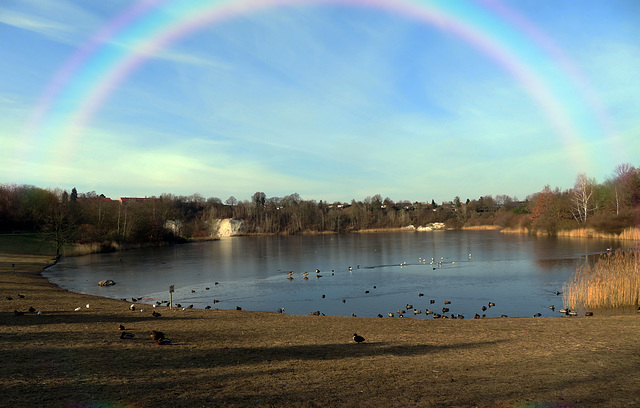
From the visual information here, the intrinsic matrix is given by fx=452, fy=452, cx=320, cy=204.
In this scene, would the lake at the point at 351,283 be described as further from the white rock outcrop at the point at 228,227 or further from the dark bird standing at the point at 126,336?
the white rock outcrop at the point at 228,227

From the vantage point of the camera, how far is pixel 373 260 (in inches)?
2073

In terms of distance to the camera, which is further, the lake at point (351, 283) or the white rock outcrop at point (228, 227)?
the white rock outcrop at point (228, 227)

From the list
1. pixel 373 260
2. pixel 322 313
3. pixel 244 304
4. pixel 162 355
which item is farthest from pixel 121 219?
pixel 162 355

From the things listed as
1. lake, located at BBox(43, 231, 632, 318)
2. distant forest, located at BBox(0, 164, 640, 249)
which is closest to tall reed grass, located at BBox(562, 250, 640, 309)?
lake, located at BBox(43, 231, 632, 318)

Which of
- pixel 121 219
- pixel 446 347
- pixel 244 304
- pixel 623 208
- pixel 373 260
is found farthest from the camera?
pixel 121 219

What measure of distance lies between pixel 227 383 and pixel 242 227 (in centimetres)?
16050

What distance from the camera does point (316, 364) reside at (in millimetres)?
10148

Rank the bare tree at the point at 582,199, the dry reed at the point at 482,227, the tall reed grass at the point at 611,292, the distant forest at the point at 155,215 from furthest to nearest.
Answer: the dry reed at the point at 482,227
the bare tree at the point at 582,199
the distant forest at the point at 155,215
the tall reed grass at the point at 611,292

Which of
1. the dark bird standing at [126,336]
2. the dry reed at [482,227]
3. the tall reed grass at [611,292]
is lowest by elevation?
the tall reed grass at [611,292]

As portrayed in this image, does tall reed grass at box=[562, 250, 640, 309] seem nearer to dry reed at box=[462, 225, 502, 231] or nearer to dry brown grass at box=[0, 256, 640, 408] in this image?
dry brown grass at box=[0, 256, 640, 408]

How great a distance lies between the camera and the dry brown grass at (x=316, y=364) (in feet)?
24.7

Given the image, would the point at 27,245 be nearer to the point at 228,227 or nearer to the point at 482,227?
the point at 228,227

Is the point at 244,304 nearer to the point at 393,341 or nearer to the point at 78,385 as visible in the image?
the point at 393,341

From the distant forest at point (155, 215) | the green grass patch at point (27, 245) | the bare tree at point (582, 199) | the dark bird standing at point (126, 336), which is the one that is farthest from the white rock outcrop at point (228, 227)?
the dark bird standing at point (126, 336)
